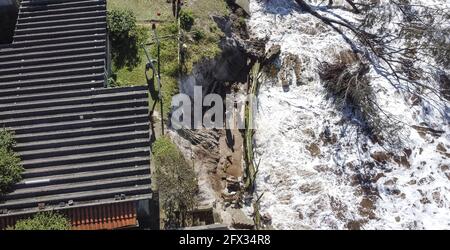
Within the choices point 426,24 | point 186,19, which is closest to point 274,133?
point 186,19

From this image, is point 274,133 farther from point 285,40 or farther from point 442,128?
point 442,128

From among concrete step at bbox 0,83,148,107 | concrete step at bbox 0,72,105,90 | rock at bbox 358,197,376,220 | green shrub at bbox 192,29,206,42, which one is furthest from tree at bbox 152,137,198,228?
rock at bbox 358,197,376,220

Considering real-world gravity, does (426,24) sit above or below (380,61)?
above

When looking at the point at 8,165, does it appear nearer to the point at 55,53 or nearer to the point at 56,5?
the point at 55,53

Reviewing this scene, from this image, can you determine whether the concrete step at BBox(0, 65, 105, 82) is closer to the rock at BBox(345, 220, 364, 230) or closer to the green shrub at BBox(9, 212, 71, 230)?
the green shrub at BBox(9, 212, 71, 230)

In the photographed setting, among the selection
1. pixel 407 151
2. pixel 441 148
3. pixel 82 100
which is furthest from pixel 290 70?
pixel 82 100

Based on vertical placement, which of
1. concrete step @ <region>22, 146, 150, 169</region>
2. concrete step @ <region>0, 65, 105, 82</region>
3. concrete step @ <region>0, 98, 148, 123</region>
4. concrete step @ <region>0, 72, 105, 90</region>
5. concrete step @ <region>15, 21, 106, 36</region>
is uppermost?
concrete step @ <region>15, 21, 106, 36</region>
